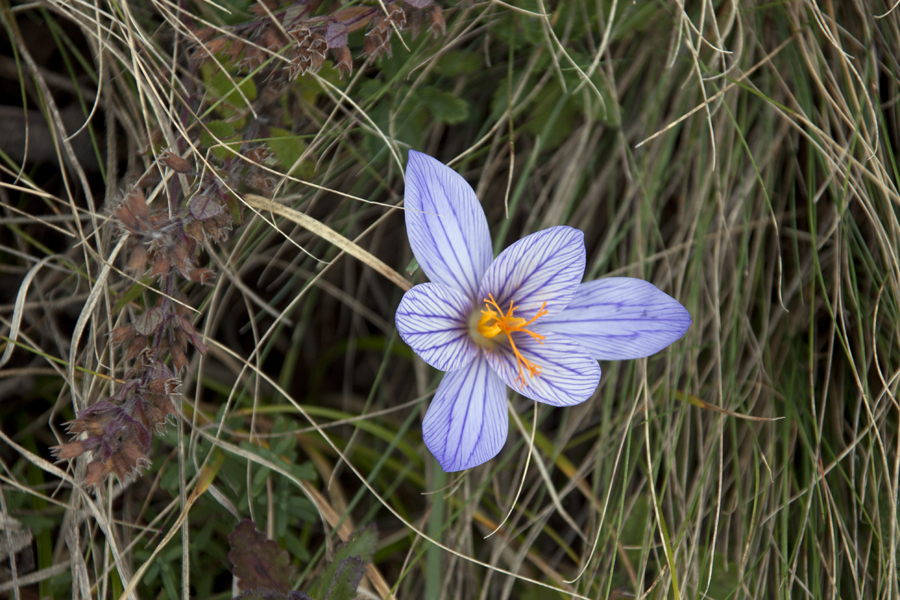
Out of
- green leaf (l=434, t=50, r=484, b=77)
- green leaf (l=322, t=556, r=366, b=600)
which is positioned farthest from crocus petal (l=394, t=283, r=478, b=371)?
green leaf (l=434, t=50, r=484, b=77)

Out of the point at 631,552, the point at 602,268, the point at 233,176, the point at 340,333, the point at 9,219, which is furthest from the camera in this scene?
the point at 340,333

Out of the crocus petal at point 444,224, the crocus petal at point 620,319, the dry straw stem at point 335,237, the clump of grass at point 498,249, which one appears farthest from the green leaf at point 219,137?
the crocus petal at point 620,319

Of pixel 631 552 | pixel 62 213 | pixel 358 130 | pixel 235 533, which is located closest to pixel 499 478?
pixel 631 552

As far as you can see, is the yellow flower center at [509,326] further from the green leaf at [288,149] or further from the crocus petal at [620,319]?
the green leaf at [288,149]

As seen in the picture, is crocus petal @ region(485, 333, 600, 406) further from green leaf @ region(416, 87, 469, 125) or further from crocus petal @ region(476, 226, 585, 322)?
green leaf @ region(416, 87, 469, 125)

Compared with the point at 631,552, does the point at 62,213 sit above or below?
above

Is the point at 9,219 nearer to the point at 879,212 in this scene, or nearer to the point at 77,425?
the point at 77,425
